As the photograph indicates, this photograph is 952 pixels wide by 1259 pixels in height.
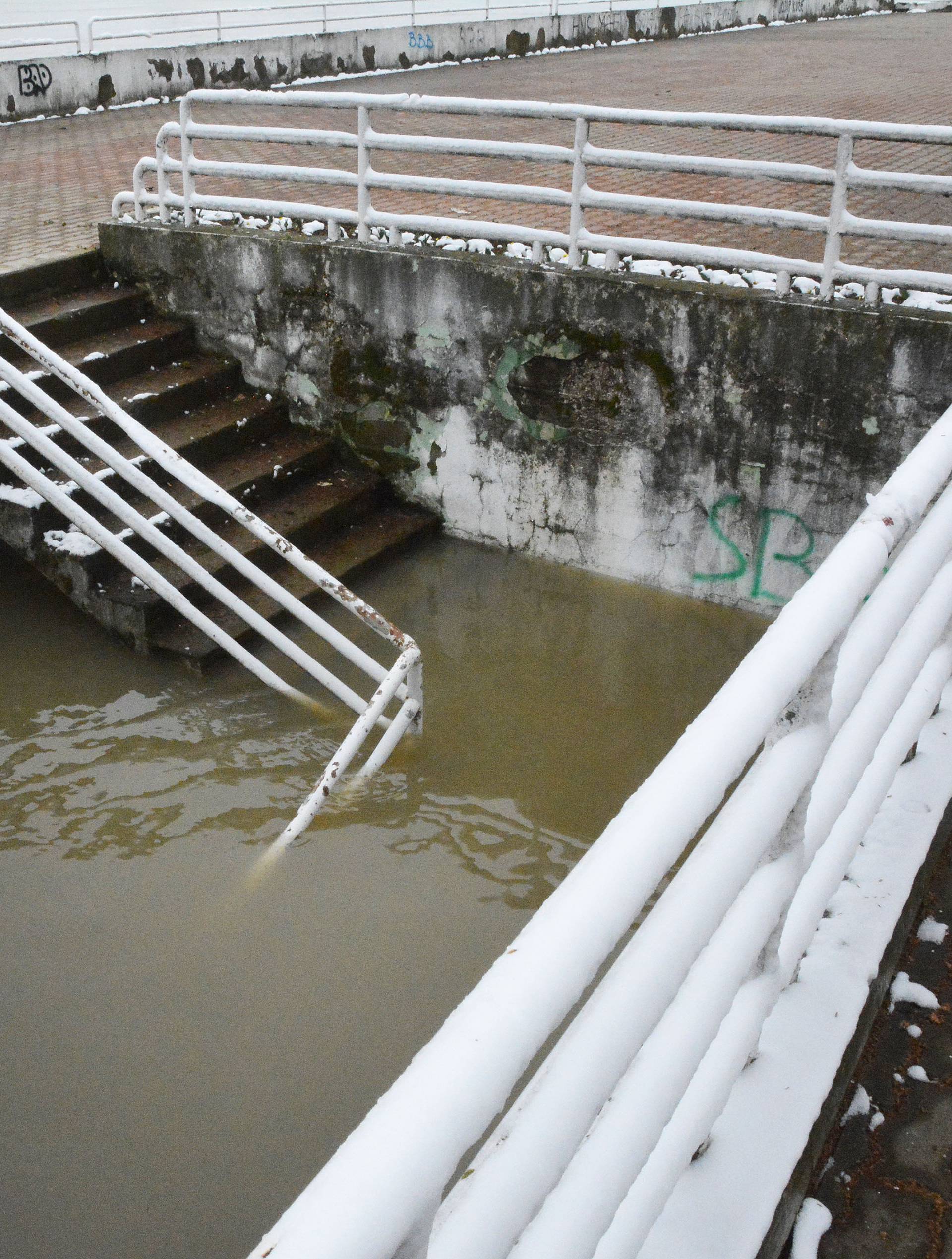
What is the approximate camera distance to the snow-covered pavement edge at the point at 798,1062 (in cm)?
178

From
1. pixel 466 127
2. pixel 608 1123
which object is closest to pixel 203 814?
pixel 608 1123

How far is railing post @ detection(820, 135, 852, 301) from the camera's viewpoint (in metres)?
6.44

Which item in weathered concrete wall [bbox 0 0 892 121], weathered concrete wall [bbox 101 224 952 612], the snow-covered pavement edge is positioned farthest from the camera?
weathered concrete wall [bbox 0 0 892 121]

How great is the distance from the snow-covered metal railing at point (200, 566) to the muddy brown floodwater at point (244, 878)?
0.25m

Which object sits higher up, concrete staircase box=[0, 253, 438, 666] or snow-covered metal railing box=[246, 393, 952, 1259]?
snow-covered metal railing box=[246, 393, 952, 1259]

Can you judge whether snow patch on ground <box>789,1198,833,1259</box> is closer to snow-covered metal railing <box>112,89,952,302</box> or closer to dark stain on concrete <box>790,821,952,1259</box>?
dark stain on concrete <box>790,821,952,1259</box>

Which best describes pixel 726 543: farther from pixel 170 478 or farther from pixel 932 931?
pixel 932 931

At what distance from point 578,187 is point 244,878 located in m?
4.81

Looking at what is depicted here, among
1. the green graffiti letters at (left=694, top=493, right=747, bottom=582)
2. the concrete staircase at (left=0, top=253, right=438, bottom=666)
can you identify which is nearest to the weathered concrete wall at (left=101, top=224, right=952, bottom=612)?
the green graffiti letters at (left=694, top=493, right=747, bottom=582)

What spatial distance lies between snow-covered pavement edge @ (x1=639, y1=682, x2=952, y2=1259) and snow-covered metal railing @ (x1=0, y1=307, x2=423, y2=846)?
342cm

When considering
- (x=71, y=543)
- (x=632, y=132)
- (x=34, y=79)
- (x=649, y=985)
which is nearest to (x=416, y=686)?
(x=71, y=543)

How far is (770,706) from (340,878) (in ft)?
13.2

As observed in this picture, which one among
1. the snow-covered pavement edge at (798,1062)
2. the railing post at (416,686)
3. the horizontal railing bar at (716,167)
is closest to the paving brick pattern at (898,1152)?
the snow-covered pavement edge at (798,1062)

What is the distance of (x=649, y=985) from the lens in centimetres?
127
